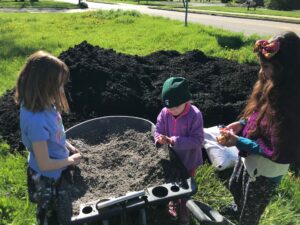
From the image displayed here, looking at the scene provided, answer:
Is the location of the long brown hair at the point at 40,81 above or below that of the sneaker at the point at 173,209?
above

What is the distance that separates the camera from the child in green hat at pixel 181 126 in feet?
9.18

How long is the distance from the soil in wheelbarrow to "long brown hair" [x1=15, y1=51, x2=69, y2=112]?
0.76m

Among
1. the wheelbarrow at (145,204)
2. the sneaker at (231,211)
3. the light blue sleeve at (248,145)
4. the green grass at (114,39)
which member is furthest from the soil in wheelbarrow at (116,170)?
the green grass at (114,39)

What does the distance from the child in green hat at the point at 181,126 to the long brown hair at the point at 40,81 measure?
2.87ft

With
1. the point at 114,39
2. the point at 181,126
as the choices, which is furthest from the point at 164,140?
the point at 114,39

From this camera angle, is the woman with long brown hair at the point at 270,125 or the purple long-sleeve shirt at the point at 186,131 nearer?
the woman with long brown hair at the point at 270,125

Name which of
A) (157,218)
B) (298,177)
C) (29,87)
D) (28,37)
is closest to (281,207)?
(298,177)

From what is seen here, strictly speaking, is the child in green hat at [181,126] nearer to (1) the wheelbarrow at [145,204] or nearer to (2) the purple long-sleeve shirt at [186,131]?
(2) the purple long-sleeve shirt at [186,131]

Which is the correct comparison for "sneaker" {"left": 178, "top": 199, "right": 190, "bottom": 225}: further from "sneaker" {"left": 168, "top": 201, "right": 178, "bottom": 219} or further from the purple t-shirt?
the purple t-shirt

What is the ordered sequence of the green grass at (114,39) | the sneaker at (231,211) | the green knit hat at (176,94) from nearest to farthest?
the green knit hat at (176,94)
the sneaker at (231,211)
the green grass at (114,39)

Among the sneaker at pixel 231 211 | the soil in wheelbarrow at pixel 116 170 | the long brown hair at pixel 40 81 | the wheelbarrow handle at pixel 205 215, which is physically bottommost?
the sneaker at pixel 231 211

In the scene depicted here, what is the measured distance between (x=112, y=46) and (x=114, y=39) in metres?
1.01

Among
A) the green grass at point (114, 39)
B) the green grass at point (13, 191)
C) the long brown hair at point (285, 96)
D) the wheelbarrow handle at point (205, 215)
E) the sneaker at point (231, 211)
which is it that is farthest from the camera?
the green grass at point (114, 39)

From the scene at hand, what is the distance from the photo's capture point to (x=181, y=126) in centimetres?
295
